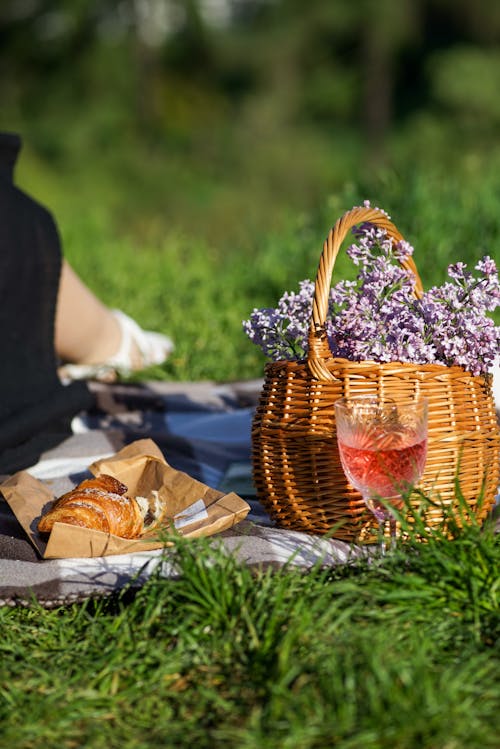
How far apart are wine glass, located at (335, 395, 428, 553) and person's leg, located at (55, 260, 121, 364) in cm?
156

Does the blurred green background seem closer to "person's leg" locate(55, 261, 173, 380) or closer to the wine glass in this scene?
"person's leg" locate(55, 261, 173, 380)

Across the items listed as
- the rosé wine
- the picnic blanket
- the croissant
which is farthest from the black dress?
the rosé wine

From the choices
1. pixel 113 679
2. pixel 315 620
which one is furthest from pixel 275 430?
pixel 113 679

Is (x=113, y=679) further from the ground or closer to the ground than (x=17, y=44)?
A: closer to the ground

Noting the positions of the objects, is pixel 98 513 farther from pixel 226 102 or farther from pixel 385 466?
pixel 226 102

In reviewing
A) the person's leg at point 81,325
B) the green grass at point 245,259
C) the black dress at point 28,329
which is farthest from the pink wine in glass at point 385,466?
the green grass at point 245,259

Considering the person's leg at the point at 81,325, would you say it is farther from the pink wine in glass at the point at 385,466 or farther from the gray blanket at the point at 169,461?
the pink wine in glass at the point at 385,466

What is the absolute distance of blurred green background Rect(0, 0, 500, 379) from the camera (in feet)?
57.4

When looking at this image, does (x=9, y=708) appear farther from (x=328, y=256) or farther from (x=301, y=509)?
(x=328, y=256)

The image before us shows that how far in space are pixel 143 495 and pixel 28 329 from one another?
0.88 meters

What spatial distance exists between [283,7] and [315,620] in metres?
24.2

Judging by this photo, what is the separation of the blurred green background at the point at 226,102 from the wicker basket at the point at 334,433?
14.6 feet

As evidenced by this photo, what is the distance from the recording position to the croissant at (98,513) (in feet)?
5.97

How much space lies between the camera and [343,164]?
70.0 feet
